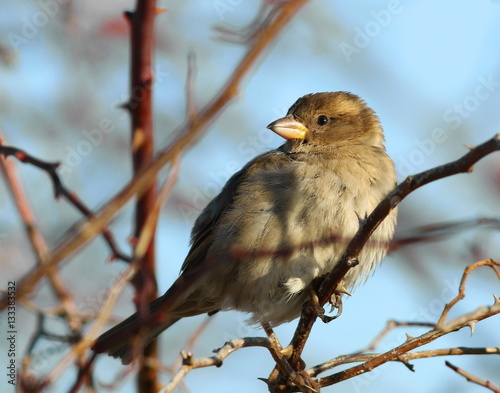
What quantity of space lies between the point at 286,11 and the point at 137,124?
949 mm

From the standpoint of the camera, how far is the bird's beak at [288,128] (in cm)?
493

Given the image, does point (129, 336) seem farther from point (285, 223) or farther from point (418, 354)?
point (285, 223)

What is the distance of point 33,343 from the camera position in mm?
2203

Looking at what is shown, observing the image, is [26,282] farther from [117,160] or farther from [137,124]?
[117,160]

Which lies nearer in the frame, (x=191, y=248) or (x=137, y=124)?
(x=137, y=124)

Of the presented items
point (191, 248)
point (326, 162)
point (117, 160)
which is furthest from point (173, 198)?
point (326, 162)

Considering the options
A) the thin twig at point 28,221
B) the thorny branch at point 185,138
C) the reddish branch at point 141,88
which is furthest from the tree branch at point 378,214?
the thin twig at point 28,221

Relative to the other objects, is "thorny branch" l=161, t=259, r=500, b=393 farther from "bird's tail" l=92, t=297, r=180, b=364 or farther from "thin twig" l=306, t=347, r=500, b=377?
"bird's tail" l=92, t=297, r=180, b=364

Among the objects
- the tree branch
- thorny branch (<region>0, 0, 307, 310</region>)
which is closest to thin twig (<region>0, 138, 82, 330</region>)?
thorny branch (<region>0, 0, 307, 310</region>)

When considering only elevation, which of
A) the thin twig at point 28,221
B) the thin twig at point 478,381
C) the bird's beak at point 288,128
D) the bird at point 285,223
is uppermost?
the bird's beak at point 288,128

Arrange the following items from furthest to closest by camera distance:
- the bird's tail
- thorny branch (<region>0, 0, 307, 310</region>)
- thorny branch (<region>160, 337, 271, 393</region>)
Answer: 1. thorny branch (<region>160, 337, 271, 393</region>)
2. the bird's tail
3. thorny branch (<region>0, 0, 307, 310</region>)

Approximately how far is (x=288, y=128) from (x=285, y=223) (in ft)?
3.66

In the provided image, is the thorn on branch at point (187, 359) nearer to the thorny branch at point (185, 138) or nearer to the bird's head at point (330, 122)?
the thorny branch at point (185, 138)

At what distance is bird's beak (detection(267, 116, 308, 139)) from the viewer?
194 inches
